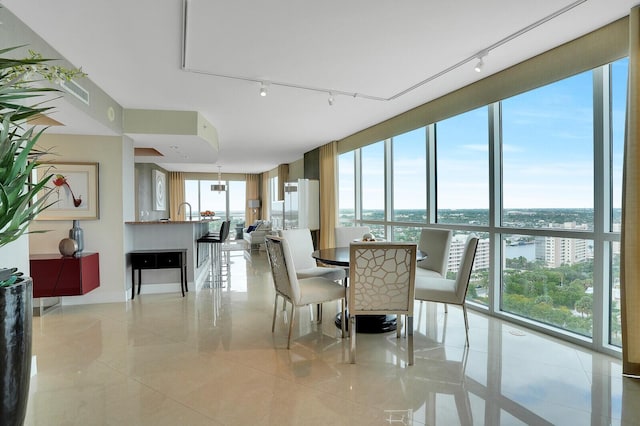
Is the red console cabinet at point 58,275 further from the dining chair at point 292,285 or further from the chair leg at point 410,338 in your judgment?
the chair leg at point 410,338

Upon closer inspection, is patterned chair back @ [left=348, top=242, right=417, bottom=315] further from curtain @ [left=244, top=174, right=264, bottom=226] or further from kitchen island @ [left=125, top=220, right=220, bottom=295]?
curtain @ [left=244, top=174, right=264, bottom=226]

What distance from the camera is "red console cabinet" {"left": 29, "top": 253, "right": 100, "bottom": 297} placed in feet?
13.0

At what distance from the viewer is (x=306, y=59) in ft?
10.3

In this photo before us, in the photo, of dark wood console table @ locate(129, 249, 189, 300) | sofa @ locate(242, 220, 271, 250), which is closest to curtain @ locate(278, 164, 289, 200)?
sofa @ locate(242, 220, 271, 250)

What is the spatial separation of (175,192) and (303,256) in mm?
9193

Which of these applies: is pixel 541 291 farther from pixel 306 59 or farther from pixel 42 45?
pixel 42 45

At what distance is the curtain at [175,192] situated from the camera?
1199 centimetres

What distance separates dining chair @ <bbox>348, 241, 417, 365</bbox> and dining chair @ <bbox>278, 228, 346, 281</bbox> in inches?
50.5

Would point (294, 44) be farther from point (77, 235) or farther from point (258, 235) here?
point (258, 235)

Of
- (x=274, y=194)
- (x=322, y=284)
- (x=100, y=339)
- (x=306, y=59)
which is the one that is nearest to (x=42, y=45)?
(x=306, y=59)

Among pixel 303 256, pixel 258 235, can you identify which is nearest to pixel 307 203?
pixel 258 235

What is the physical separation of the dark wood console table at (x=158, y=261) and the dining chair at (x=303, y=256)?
5.63ft

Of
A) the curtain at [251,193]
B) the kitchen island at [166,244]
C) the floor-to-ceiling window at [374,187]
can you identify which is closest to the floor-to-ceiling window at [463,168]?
the floor-to-ceiling window at [374,187]

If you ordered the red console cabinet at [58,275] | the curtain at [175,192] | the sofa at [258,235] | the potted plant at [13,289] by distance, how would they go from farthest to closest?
the curtain at [175,192], the sofa at [258,235], the red console cabinet at [58,275], the potted plant at [13,289]
